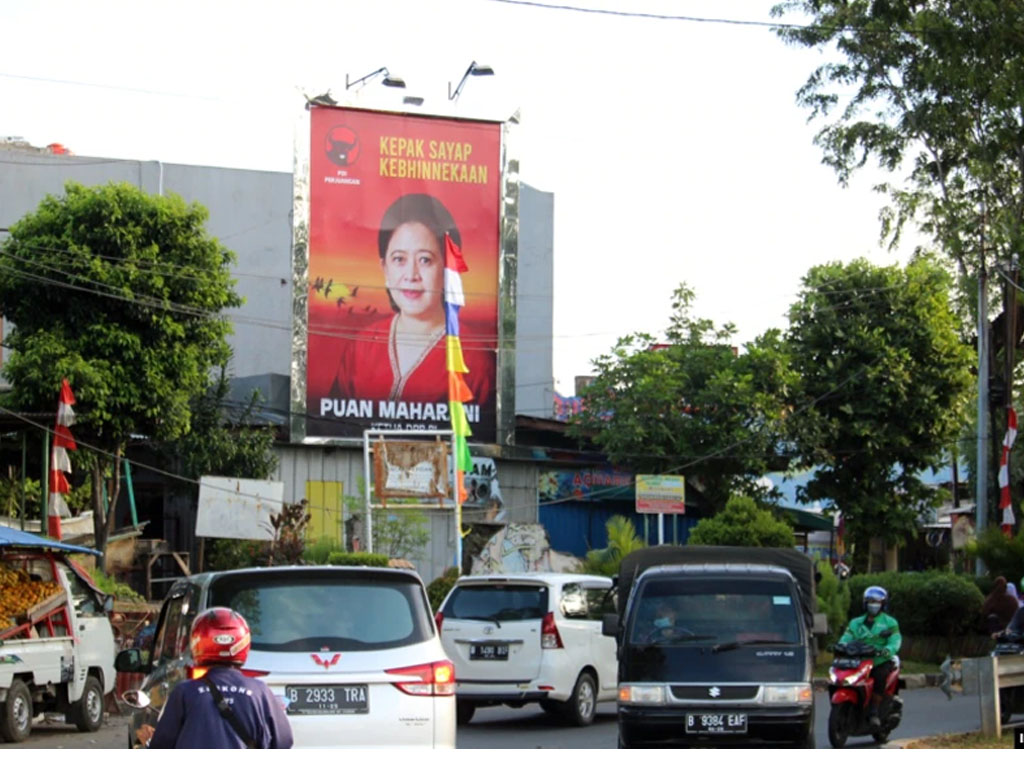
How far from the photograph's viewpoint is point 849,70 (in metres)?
25.1

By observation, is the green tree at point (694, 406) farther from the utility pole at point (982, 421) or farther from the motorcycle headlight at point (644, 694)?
the motorcycle headlight at point (644, 694)

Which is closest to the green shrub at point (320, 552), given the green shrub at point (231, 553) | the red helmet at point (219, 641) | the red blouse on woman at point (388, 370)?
the green shrub at point (231, 553)

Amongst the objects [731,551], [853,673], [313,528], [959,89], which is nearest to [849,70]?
[959,89]

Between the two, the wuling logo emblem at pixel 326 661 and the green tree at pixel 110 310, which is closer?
the wuling logo emblem at pixel 326 661

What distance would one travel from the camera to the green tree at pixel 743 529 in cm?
2569

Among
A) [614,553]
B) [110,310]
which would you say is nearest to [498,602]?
[614,553]

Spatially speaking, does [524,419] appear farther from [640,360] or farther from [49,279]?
[49,279]

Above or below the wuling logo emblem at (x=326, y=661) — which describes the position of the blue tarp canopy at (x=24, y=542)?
above

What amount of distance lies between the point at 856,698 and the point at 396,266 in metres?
25.5

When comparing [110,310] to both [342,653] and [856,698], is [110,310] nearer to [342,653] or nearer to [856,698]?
[856,698]

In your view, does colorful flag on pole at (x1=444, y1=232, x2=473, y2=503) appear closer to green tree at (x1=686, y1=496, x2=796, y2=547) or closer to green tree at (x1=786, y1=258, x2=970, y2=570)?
green tree at (x1=686, y1=496, x2=796, y2=547)

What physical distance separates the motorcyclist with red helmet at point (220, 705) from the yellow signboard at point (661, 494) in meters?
22.3

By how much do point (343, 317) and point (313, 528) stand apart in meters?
5.81

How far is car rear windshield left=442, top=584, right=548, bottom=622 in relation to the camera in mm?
16141
